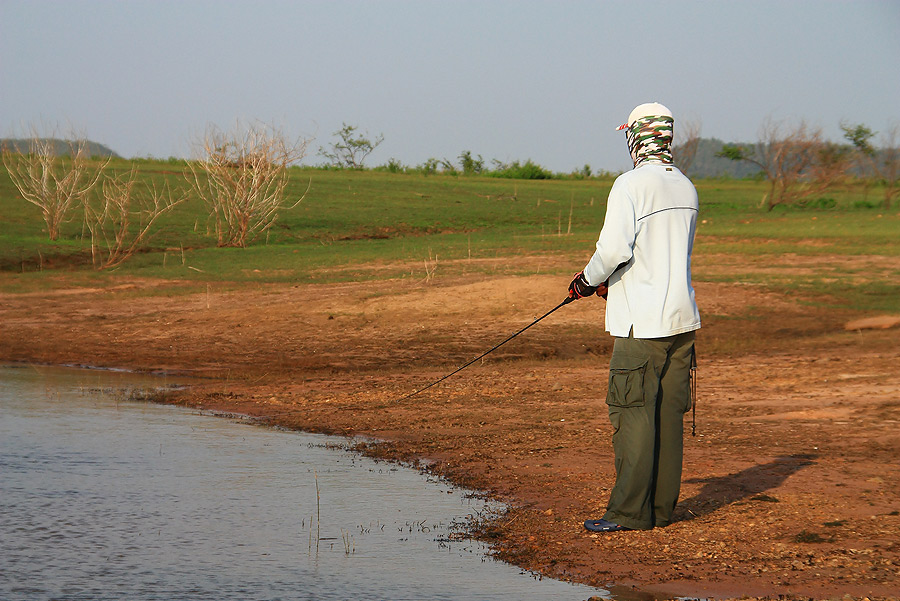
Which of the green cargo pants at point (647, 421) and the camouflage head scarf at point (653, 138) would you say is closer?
the green cargo pants at point (647, 421)

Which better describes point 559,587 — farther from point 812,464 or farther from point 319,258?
point 319,258

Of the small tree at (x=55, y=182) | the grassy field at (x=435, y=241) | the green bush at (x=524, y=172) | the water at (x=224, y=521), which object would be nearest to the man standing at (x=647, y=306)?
the water at (x=224, y=521)

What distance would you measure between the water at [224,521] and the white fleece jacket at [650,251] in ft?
4.23

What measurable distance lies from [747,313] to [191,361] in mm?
7914

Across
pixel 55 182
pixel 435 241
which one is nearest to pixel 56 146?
pixel 55 182

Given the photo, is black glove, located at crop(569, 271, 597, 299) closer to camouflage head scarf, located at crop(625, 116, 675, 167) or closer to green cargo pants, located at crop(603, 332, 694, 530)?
green cargo pants, located at crop(603, 332, 694, 530)

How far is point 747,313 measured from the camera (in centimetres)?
1529

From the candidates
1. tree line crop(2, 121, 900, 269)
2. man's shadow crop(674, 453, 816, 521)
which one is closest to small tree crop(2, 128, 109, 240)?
tree line crop(2, 121, 900, 269)

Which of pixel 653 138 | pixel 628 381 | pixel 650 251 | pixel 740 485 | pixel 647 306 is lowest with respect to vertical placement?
pixel 740 485

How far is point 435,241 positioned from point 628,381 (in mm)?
25980

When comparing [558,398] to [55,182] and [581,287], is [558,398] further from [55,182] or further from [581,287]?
[55,182]

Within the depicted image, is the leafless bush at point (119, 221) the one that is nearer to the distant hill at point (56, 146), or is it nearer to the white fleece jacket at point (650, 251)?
the distant hill at point (56, 146)

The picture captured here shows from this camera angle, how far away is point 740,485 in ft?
20.3

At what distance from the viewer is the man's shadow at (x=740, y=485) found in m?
5.63
